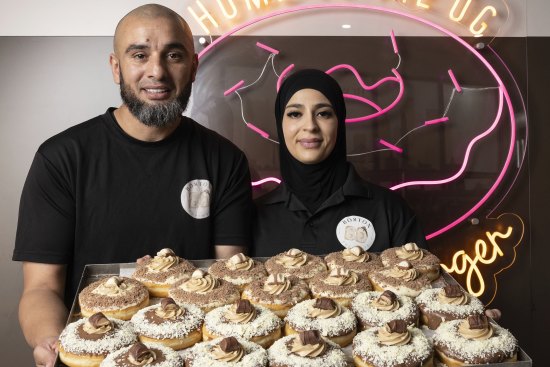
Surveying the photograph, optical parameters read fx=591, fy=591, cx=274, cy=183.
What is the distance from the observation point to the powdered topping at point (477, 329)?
1.49m

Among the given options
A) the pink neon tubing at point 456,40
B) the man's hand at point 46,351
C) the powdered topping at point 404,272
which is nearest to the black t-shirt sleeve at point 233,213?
the powdered topping at point 404,272

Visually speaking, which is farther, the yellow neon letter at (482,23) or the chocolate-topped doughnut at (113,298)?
the yellow neon letter at (482,23)

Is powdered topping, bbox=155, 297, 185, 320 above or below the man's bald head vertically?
below

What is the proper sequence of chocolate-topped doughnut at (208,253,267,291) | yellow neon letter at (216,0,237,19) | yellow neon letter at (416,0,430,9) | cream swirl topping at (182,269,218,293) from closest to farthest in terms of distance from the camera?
cream swirl topping at (182,269,218,293) → chocolate-topped doughnut at (208,253,267,291) → yellow neon letter at (216,0,237,19) → yellow neon letter at (416,0,430,9)

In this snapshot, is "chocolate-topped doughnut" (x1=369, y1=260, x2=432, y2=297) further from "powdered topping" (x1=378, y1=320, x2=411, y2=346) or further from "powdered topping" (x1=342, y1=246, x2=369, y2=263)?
"powdered topping" (x1=378, y1=320, x2=411, y2=346)

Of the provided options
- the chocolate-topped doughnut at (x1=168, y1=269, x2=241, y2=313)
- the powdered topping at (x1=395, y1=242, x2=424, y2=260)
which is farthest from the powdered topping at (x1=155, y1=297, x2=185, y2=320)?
the powdered topping at (x1=395, y1=242, x2=424, y2=260)

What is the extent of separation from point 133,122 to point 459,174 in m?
2.27

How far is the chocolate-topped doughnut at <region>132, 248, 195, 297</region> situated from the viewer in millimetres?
1906

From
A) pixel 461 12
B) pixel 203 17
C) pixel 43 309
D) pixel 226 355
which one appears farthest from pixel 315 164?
pixel 461 12

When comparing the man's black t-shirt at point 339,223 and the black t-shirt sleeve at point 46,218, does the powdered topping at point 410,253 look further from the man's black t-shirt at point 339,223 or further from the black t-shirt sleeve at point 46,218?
the black t-shirt sleeve at point 46,218

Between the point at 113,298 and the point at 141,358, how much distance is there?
15.9 inches

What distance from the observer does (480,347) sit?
4.79 feet

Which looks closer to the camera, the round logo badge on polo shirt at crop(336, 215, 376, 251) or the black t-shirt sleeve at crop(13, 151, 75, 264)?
the black t-shirt sleeve at crop(13, 151, 75, 264)

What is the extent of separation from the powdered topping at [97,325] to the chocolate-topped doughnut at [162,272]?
0.37 meters
